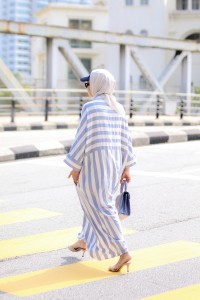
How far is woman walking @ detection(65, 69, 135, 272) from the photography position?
491cm

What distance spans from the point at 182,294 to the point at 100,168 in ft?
3.19

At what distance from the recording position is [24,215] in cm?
713

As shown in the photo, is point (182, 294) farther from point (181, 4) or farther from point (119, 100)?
point (181, 4)

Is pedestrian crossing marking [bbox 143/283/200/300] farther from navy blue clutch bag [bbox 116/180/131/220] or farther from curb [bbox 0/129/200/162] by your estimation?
curb [bbox 0/129/200/162]

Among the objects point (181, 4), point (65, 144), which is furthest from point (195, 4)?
point (65, 144)

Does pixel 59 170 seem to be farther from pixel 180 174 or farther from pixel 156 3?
pixel 156 3

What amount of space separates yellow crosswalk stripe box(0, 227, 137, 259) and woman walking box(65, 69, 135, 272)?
2.49 feet

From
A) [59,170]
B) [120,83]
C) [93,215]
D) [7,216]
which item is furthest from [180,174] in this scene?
[120,83]

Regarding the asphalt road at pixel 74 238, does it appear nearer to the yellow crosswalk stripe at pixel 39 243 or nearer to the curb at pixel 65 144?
the yellow crosswalk stripe at pixel 39 243

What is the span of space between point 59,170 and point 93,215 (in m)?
5.80

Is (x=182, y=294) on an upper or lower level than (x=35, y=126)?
upper

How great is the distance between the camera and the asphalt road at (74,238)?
462 cm

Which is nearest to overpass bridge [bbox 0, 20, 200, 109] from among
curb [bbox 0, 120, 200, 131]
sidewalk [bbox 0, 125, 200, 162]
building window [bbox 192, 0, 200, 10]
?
curb [bbox 0, 120, 200, 131]

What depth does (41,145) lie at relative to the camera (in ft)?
43.2
